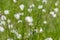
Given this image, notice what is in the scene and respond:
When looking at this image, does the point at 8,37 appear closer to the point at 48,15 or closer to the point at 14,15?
the point at 14,15

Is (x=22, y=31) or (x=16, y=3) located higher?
(x=16, y=3)

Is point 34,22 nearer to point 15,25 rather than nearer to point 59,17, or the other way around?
point 15,25

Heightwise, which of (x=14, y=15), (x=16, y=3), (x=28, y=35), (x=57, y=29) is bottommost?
(x=28, y=35)

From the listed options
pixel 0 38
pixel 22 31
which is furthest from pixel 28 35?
pixel 0 38

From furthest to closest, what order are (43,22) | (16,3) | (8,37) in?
(16,3)
(43,22)
(8,37)

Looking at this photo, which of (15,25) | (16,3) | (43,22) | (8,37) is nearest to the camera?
(8,37)

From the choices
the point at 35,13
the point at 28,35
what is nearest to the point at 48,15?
the point at 35,13

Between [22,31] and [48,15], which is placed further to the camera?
[48,15]
